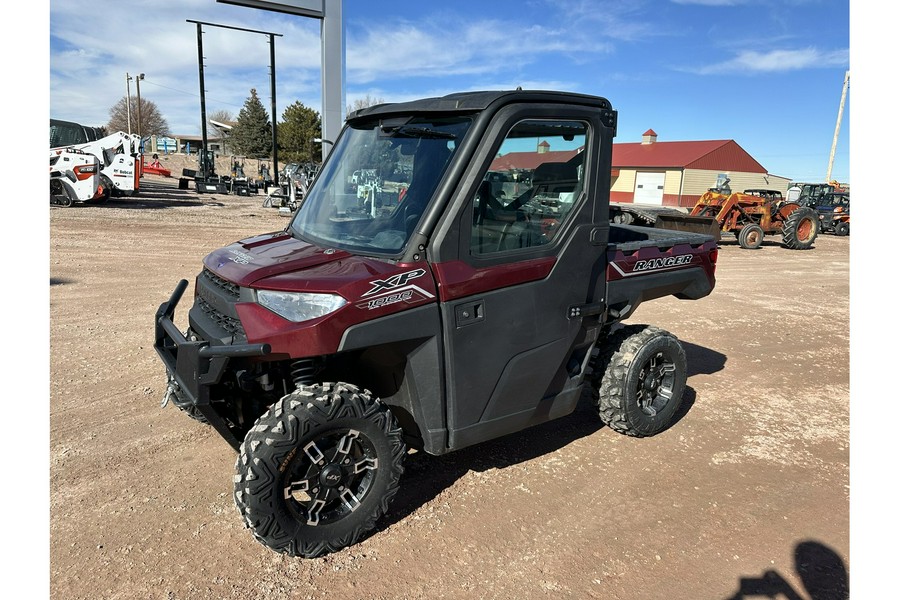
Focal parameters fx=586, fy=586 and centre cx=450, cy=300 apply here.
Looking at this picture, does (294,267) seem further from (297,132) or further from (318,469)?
(297,132)

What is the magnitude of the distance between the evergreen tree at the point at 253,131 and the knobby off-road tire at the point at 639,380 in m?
53.7

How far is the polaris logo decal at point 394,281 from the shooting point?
2.91 meters

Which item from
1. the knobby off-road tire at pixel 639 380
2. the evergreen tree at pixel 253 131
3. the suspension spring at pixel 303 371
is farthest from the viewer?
the evergreen tree at pixel 253 131

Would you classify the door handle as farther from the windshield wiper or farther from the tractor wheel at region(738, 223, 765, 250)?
A: the tractor wheel at region(738, 223, 765, 250)

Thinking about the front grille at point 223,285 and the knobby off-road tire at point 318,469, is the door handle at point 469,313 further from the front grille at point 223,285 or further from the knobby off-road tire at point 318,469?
the front grille at point 223,285

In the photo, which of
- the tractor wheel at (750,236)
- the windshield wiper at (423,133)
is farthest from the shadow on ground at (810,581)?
the tractor wheel at (750,236)

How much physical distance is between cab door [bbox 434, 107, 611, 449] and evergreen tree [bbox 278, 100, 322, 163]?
1840 inches

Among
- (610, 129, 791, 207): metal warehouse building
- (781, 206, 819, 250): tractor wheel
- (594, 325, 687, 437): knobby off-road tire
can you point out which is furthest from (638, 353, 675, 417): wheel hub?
(610, 129, 791, 207): metal warehouse building

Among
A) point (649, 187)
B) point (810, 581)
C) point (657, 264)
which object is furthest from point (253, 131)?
point (810, 581)

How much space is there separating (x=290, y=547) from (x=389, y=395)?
95 centimetres

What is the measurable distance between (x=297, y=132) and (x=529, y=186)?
49137mm

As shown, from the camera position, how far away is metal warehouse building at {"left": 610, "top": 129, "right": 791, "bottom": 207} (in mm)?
41031

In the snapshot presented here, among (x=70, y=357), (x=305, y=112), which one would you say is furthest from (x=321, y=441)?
(x=305, y=112)

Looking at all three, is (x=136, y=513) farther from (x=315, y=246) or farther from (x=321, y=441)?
(x=315, y=246)
